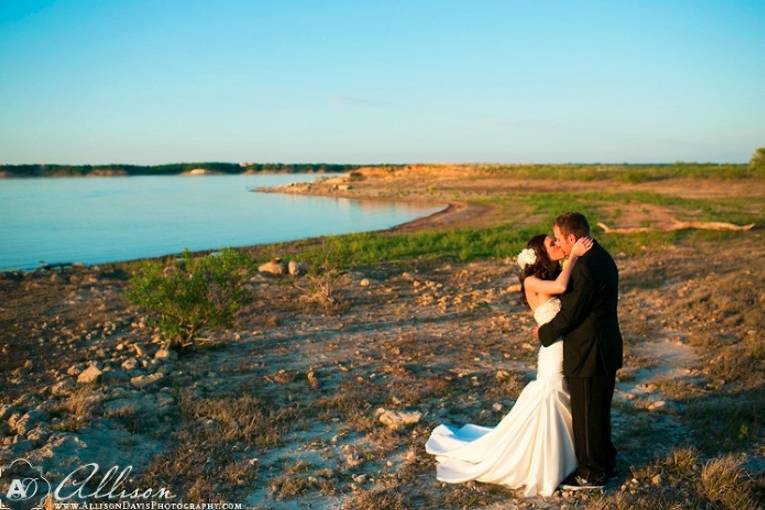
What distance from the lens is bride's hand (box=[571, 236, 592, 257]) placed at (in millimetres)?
4031

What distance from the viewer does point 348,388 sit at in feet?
21.6

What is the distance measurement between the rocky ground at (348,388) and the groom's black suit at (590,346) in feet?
1.29

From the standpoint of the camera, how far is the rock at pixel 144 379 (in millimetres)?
6582

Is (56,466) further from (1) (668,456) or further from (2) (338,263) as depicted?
(2) (338,263)

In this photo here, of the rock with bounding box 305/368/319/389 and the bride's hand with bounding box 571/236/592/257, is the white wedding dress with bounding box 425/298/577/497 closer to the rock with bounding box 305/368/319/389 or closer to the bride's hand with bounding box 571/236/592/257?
the bride's hand with bounding box 571/236/592/257

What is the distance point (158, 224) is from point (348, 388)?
2842 cm

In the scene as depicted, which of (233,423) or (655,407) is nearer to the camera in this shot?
(233,423)

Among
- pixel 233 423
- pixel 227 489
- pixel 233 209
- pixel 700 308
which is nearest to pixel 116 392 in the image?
pixel 233 423

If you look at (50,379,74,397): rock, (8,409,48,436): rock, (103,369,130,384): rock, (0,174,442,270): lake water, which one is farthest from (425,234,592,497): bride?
(0,174,442,270): lake water

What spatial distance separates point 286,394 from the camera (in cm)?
647

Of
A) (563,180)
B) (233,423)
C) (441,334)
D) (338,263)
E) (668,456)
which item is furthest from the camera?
(563,180)

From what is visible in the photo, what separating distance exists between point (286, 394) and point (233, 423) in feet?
3.36

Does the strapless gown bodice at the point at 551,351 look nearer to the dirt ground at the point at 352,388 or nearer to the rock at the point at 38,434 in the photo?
the dirt ground at the point at 352,388

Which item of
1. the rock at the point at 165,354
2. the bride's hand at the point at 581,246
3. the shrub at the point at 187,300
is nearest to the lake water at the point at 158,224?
the shrub at the point at 187,300
